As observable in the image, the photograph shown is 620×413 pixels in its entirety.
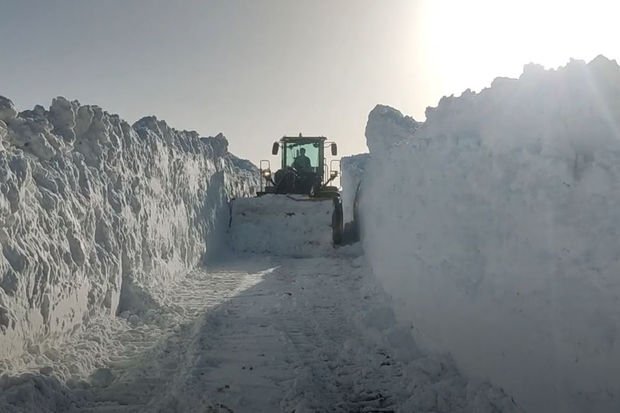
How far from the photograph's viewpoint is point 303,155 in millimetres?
19250

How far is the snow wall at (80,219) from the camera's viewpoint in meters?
4.73

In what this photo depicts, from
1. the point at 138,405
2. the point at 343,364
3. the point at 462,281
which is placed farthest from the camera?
the point at 343,364

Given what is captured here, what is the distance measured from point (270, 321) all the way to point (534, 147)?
4.33 metres

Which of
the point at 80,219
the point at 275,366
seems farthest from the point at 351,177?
the point at 275,366

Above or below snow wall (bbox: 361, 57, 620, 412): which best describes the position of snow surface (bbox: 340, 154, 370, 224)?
above

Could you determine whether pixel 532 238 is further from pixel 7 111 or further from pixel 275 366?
pixel 7 111

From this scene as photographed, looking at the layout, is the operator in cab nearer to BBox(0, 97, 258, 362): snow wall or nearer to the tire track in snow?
BBox(0, 97, 258, 362): snow wall

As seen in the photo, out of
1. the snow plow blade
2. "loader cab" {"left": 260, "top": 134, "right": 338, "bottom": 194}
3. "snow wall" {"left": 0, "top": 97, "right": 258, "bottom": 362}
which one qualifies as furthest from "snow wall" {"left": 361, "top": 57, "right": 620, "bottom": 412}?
"loader cab" {"left": 260, "top": 134, "right": 338, "bottom": 194}

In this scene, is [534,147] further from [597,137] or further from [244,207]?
[244,207]

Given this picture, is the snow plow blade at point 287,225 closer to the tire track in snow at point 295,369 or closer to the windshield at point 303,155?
the windshield at point 303,155

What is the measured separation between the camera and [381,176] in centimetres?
1033

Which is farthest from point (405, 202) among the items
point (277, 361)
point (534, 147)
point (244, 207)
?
point (244, 207)

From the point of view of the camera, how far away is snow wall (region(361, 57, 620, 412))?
3.07 metres

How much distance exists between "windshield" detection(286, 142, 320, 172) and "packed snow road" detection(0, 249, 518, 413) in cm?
1091
